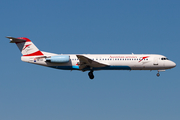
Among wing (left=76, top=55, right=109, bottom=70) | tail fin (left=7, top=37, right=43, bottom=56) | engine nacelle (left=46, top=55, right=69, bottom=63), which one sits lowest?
wing (left=76, top=55, right=109, bottom=70)

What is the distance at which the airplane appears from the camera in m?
55.9

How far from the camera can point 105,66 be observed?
5625cm

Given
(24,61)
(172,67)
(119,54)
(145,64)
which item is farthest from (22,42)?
(172,67)

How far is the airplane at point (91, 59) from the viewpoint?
5587 cm

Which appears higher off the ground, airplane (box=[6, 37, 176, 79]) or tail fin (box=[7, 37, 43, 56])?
tail fin (box=[7, 37, 43, 56])

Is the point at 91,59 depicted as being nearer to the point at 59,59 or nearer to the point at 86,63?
the point at 86,63

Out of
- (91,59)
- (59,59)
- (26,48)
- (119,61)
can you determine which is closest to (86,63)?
(91,59)

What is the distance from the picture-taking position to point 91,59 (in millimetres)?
55688

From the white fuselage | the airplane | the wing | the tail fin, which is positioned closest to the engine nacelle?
the airplane

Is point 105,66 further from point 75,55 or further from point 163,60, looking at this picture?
point 163,60

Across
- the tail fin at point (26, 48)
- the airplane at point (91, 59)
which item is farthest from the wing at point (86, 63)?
the tail fin at point (26, 48)

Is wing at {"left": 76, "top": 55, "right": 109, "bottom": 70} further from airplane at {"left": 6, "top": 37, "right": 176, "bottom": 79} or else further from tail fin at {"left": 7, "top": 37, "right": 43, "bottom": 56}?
tail fin at {"left": 7, "top": 37, "right": 43, "bottom": 56}

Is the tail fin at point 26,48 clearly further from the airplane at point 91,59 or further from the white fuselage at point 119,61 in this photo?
the white fuselage at point 119,61

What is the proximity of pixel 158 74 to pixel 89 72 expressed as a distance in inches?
453
